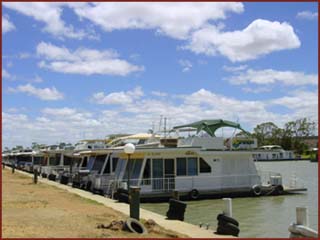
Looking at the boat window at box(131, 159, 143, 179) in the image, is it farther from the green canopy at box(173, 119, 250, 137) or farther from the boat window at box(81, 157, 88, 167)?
the boat window at box(81, 157, 88, 167)

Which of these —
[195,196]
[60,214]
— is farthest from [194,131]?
[60,214]

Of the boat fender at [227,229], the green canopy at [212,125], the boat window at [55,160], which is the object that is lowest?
the boat fender at [227,229]

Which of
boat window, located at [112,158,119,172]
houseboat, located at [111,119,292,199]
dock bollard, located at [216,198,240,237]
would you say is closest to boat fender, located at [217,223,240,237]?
dock bollard, located at [216,198,240,237]

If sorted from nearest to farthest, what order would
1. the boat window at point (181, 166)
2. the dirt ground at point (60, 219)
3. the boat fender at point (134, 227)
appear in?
1. the dirt ground at point (60, 219)
2. the boat fender at point (134, 227)
3. the boat window at point (181, 166)

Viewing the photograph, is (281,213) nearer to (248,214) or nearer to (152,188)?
(248,214)

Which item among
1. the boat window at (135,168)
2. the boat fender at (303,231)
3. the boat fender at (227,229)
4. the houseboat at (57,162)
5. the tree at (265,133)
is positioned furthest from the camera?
the tree at (265,133)

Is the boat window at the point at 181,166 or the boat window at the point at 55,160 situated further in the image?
the boat window at the point at 55,160

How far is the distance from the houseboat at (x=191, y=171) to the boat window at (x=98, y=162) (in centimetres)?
475

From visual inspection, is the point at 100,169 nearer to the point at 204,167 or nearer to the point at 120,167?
the point at 120,167

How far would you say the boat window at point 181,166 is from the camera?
83.0 feet

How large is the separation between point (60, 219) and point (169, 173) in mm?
10667

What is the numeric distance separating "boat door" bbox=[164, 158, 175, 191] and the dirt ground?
4633mm

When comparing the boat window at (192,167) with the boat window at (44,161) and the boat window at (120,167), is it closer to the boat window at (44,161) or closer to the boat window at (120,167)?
the boat window at (120,167)

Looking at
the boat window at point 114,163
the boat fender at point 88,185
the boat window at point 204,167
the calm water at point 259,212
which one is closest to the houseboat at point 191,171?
the boat window at point 204,167
